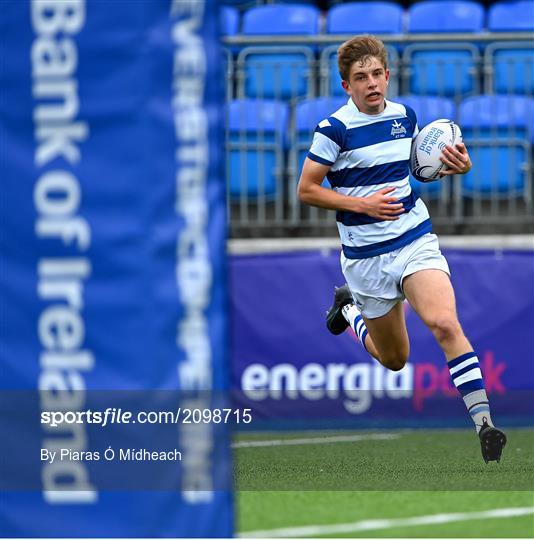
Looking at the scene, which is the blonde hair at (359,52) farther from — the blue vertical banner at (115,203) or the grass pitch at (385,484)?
the blue vertical banner at (115,203)

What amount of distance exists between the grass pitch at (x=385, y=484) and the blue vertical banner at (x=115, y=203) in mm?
1842

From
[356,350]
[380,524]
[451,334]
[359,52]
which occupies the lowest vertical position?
[356,350]

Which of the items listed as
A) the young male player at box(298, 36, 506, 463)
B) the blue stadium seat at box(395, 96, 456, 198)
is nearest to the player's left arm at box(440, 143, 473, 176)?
the young male player at box(298, 36, 506, 463)

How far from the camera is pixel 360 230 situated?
700 cm

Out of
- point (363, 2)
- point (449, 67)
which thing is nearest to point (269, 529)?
point (449, 67)

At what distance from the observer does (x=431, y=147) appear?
23.0 ft

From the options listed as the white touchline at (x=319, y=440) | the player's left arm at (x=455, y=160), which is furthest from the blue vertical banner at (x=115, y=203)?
the white touchline at (x=319, y=440)

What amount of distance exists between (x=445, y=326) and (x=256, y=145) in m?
4.79

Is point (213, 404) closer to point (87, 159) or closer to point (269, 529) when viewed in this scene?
point (87, 159)

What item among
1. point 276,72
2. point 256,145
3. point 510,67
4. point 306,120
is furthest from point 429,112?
point 256,145

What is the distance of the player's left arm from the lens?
22.7 feet

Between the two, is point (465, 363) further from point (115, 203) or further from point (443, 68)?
point (443, 68)

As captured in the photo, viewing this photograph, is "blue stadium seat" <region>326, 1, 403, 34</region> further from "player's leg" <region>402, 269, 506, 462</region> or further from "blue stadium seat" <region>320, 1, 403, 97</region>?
"player's leg" <region>402, 269, 506, 462</region>

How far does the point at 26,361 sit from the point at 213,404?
57 centimetres
